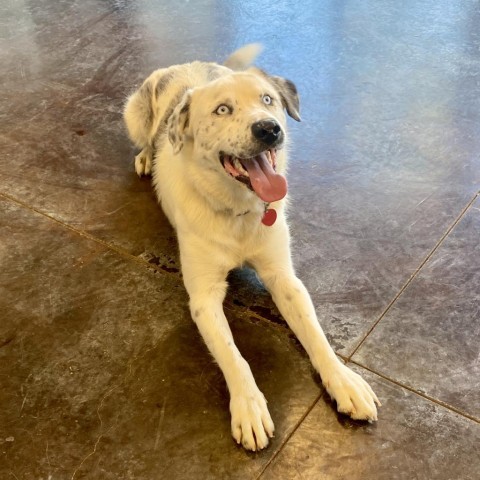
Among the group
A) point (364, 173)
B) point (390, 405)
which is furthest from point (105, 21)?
point (390, 405)

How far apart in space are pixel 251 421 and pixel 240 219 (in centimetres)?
76

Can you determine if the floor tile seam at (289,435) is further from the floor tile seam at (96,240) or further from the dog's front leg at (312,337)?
the floor tile seam at (96,240)

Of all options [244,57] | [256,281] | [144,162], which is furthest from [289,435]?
[244,57]

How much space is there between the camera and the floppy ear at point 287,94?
2398 millimetres

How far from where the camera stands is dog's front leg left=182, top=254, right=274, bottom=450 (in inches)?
75.1

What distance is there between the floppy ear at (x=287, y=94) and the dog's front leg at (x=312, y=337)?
56cm

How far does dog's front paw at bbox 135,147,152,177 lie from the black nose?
1.22 meters

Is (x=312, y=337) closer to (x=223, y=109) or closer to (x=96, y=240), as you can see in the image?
(x=223, y=109)

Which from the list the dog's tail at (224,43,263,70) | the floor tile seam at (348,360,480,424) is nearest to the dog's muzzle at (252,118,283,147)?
the floor tile seam at (348,360,480,424)

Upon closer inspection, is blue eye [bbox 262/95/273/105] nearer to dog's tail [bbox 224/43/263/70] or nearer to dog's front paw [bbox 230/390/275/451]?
dog's front paw [bbox 230/390/275/451]

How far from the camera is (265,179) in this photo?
2111mm

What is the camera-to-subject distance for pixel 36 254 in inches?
107

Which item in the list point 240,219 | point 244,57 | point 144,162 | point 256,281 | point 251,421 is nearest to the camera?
point 251,421

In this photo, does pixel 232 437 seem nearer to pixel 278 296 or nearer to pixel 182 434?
pixel 182 434
